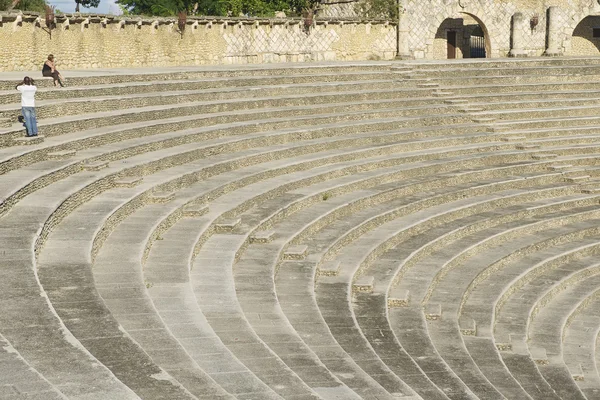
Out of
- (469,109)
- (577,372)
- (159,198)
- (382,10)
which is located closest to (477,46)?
(382,10)

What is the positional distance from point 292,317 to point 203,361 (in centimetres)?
347

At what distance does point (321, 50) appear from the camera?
30797 millimetres

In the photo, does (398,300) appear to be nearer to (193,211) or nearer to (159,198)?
(193,211)

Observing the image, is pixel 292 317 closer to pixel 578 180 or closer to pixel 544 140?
pixel 578 180

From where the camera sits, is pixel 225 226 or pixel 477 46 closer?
pixel 225 226

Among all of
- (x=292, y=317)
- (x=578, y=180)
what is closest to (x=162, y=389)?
(x=292, y=317)

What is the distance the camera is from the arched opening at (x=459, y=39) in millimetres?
37156

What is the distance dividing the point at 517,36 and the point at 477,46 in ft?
13.4

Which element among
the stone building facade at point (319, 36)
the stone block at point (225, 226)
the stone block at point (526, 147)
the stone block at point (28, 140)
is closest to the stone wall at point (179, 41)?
the stone building facade at point (319, 36)

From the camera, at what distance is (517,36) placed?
34375mm

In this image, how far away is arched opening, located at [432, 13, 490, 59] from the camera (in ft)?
122

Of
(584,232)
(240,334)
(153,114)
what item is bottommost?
(584,232)

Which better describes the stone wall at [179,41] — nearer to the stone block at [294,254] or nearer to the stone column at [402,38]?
the stone column at [402,38]

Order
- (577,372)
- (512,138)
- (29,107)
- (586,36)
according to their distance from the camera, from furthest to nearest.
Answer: (586,36) < (512,138) < (29,107) < (577,372)
